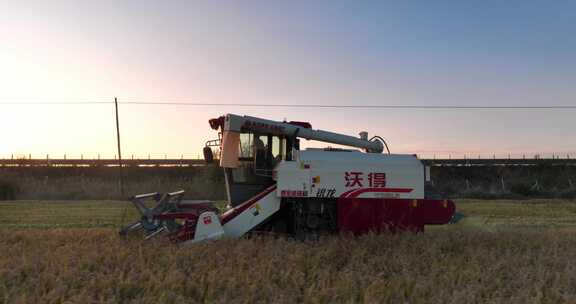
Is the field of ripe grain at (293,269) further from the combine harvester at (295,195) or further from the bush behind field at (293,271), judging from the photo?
the combine harvester at (295,195)

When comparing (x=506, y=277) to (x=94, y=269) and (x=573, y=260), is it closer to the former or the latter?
(x=573, y=260)

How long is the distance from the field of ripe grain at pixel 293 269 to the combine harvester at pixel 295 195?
0.43 meters

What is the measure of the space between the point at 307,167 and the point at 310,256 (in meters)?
1.68

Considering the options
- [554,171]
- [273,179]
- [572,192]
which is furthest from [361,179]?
[554,171]

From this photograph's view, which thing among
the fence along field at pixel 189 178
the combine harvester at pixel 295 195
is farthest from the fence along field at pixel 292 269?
the fence along field at pixel 189 178

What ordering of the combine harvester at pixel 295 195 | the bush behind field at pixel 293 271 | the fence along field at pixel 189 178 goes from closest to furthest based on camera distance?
the bush behind field at pixel 293 271, the combine harvester at pixel 295 195, the fence along field at pixel 189 178

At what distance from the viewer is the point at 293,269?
18.0 feet

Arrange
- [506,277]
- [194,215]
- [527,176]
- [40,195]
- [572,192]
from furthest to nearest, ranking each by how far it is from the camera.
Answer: [527,176] < [572,192] < [40,195] < [194,215] < [506,277]

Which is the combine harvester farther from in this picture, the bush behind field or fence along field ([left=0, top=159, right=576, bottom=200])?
fence along field ([left=0, top=159, right=576, bottom=200])

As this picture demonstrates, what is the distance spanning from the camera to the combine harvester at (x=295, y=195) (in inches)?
295

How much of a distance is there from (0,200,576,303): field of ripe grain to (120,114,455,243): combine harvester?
0.43 meters

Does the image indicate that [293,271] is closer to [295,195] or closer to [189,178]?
[295,195]

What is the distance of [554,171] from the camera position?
31.5m

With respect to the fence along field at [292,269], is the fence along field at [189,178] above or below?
below
